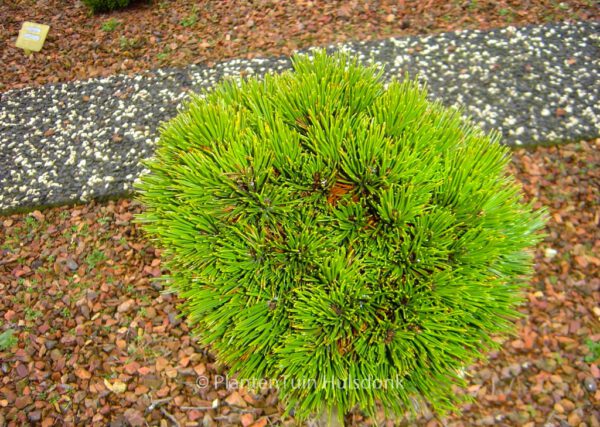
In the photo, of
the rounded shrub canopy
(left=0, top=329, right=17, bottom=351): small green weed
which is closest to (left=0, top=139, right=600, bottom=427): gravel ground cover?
(left=0, top=329, right=17, bottom=351): small green weed

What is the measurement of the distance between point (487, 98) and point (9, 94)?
3795 mm

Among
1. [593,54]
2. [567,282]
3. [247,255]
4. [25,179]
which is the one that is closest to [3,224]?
[25,179]

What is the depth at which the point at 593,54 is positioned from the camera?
11.9 ft

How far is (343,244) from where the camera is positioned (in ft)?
5.38

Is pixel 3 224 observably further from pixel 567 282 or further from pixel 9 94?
pixel 567 282

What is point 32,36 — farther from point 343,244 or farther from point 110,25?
point 343,244

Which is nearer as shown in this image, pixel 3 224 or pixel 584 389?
pixel 584 389

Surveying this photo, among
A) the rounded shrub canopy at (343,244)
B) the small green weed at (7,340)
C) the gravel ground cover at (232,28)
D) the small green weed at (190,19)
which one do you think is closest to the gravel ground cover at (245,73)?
the gravel ground cover at (232,28)

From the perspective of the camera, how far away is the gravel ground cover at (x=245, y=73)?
3.24 metres

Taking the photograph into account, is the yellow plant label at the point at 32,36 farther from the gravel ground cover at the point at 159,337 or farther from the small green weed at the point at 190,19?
the gravel ground cover at the point at 159,337

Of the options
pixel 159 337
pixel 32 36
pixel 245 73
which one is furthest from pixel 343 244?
pixel 32 36

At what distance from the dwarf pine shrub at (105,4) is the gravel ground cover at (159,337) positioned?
8.61ft

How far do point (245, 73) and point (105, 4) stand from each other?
201 centimetres

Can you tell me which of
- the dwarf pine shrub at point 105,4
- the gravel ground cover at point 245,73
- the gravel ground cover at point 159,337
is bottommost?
the gravel ground cover at point 159,337
